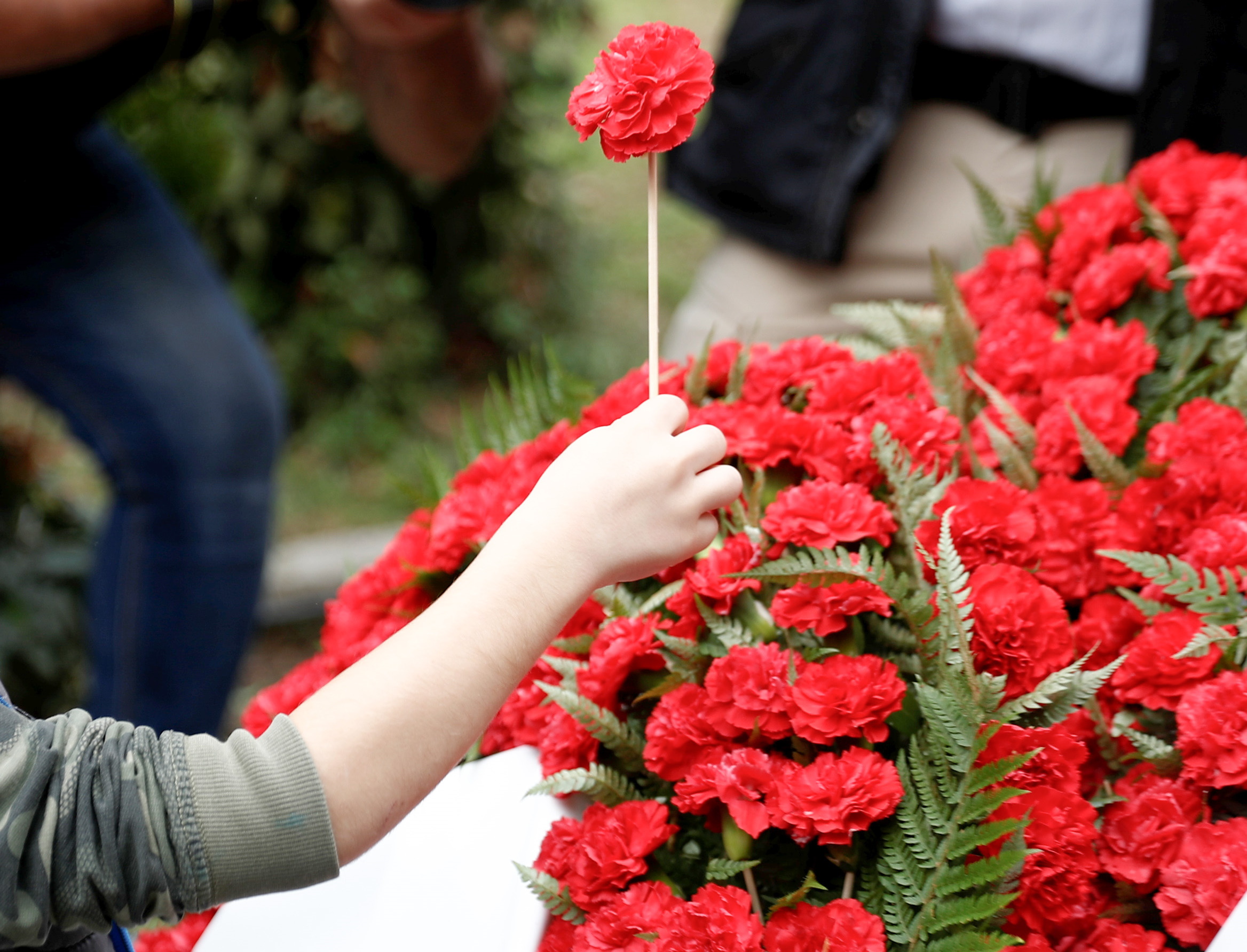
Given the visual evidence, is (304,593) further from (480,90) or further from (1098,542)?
(1098,542)

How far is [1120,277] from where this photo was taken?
44.9 inches

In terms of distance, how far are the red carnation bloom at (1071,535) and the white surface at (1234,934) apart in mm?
290

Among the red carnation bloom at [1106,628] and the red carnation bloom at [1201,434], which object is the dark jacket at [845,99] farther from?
the red carnation bloom at [1106,628]

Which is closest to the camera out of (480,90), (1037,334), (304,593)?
(1037,334)

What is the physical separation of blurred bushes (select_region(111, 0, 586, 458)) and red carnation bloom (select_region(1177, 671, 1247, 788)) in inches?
112

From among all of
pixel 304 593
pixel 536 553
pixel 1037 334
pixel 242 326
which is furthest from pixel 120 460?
pixel 304 593

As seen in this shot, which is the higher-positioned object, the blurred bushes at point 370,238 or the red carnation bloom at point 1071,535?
the red carnation bloom at point 1071,535

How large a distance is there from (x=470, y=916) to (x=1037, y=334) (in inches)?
30.6

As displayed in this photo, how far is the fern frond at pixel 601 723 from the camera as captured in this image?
2.63 ft

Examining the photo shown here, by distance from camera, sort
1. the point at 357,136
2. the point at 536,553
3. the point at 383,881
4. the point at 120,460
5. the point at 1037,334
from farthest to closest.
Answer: the point at 357,136, the point at 120,460, the point at 1037,334, the point at 383,881, the point at 536,553

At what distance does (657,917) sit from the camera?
28.3 inches

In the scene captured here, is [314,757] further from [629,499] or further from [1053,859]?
[1053,859]

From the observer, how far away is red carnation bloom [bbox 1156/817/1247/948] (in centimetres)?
69

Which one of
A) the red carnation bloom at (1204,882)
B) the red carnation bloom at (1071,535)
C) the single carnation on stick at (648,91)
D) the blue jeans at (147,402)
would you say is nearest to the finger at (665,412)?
the single carnation on stick at (648,91)
